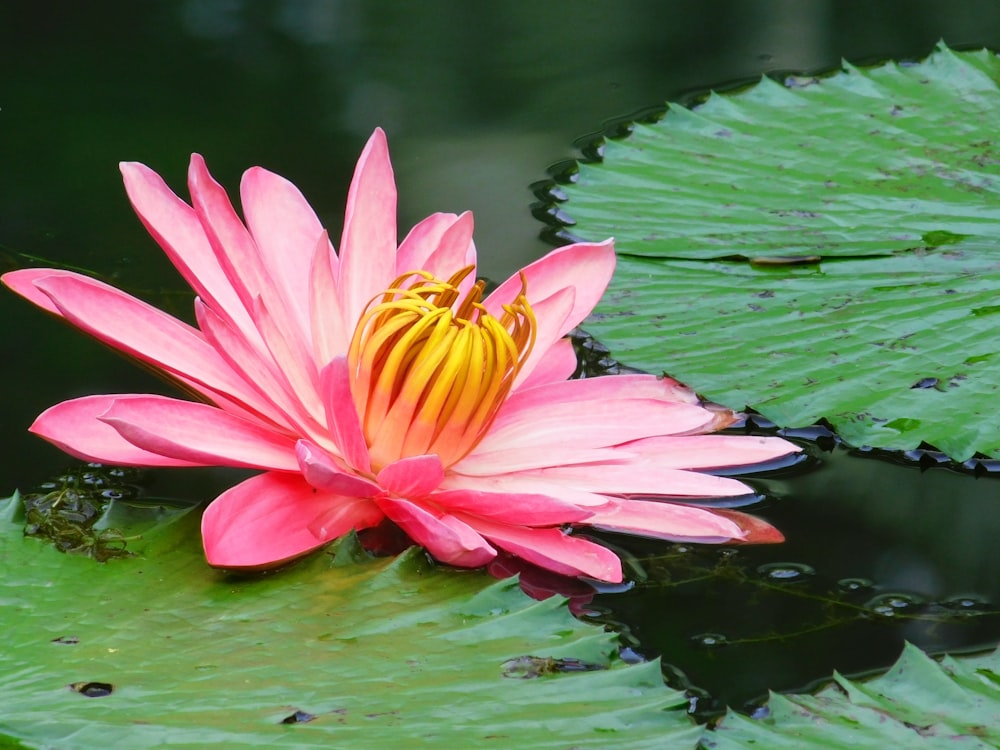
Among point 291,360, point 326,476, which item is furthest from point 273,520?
point 291,360

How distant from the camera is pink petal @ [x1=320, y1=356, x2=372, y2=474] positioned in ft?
3.83

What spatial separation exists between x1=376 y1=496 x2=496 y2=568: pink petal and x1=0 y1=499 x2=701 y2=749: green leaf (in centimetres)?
2

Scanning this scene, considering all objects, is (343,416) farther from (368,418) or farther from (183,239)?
(183,239)

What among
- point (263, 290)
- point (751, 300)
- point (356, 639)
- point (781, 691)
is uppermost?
point (263, 290)

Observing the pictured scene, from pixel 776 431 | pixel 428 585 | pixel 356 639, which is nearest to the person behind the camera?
pixel 356 639

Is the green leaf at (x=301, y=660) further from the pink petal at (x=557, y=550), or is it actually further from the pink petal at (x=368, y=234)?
the pink petal at (x=368, y=234)

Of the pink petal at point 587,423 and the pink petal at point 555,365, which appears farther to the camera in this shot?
the pink petal at point 555,365

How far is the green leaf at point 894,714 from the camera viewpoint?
102cm

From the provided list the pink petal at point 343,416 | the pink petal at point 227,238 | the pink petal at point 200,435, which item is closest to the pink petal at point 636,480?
the pink petal at point 343,416

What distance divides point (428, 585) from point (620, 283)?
860mm

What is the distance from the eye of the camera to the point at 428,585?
1.20 metres

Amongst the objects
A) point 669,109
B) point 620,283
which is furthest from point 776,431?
point 669,109

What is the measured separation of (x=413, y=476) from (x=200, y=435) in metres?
0.25

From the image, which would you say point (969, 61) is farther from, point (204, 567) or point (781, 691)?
point (204, 567)
